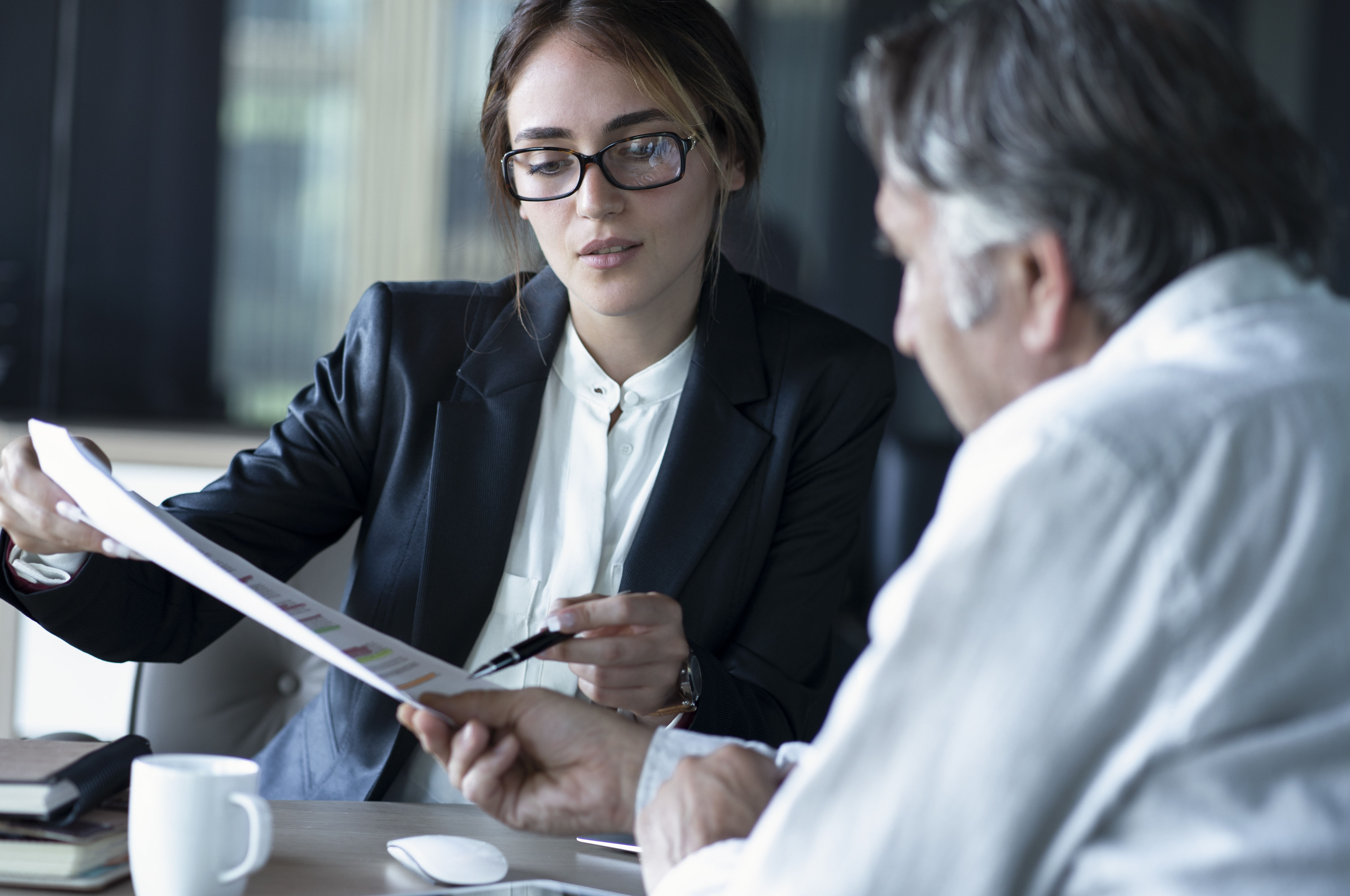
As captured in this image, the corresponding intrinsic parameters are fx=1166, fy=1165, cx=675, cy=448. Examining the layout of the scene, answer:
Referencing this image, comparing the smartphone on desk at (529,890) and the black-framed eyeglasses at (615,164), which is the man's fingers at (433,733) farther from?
the black-framed eyeglasses at (615,164)

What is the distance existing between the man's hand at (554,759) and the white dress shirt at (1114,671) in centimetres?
32

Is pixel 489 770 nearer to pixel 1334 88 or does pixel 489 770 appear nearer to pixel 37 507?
pixel 37 507

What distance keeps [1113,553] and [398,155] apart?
3327 mm

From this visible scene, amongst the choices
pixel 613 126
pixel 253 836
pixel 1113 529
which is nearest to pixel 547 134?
pixel 613 126

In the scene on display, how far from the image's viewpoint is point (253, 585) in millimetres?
941

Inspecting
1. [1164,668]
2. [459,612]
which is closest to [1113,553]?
[1164,668]

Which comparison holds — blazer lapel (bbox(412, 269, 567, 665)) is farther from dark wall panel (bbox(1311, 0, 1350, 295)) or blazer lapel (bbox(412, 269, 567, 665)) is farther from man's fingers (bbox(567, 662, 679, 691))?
dark wall panel (bbox(1311, 0, 1350, 295))

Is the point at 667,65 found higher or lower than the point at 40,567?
higher

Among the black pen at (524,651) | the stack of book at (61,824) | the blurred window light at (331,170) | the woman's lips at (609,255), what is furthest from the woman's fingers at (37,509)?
the blurred window light at (331,170)

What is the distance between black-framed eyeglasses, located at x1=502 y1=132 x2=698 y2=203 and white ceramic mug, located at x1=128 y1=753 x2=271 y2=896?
796 mm

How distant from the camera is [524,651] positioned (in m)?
0.97

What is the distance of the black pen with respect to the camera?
0.94 metres

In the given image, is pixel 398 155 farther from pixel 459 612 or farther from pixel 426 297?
pixel 459 612

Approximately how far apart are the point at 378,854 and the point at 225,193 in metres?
3.02
